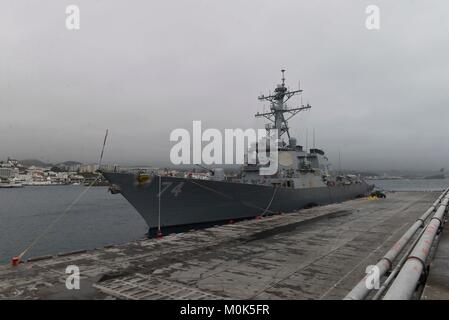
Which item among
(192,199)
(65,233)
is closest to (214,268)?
(192,199)

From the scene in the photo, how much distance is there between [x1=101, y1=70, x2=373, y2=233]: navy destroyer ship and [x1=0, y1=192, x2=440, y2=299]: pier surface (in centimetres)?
441

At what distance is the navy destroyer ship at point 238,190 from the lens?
16.6m

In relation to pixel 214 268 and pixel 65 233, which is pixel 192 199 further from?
pixel 65 233

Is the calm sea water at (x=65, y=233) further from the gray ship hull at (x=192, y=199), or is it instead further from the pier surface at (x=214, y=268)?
the pier surface at (x=214, y=268)

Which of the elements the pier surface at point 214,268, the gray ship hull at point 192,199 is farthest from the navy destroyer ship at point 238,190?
the pier surface at point 214,268

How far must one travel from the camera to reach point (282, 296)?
5.45m

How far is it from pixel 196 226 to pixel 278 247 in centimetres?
963

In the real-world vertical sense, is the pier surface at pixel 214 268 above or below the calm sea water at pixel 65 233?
above

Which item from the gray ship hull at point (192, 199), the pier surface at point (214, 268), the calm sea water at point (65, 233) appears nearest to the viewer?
the pier surface at point (214, 268)

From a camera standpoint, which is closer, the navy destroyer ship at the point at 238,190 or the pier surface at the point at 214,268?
the pier surface at the point at 214,268

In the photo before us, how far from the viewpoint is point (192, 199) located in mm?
17438

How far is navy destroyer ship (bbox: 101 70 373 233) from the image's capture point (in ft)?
54.6
